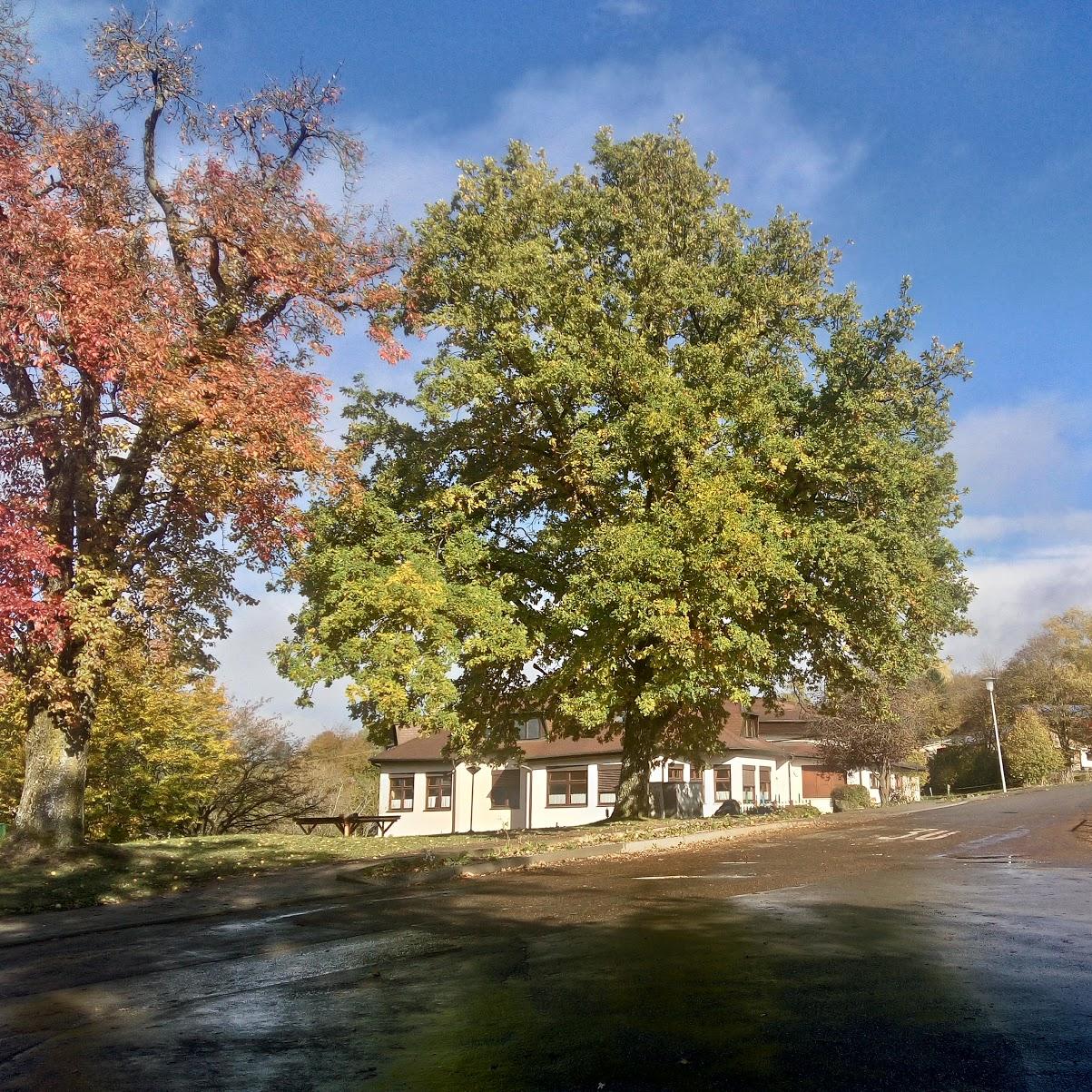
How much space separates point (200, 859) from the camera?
664 inches

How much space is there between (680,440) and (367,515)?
23.7 ft

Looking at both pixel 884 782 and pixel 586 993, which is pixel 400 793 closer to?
pixel 884 782

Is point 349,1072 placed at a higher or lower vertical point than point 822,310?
lower

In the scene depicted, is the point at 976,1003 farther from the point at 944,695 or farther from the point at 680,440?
the point at 944,695

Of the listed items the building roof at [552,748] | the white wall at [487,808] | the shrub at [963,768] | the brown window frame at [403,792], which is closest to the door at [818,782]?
the building roof at [552,748]

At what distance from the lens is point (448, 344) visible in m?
23.4

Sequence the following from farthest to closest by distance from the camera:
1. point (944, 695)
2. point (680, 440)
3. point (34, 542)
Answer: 1. point (944, 695)
2. point (680, 440)
3. point (34, 542)

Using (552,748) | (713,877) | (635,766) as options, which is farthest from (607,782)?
(713,877)

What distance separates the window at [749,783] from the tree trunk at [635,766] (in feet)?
75.0

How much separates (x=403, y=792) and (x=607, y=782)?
36.0 ft

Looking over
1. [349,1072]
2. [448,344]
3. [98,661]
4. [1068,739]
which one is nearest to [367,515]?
[448,344]

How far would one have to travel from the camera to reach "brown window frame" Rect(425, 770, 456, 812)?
148 feet

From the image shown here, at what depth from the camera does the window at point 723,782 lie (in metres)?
46.4

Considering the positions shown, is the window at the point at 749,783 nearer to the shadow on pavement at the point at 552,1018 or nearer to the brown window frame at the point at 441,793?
the brown window frame at the point at 441,793
